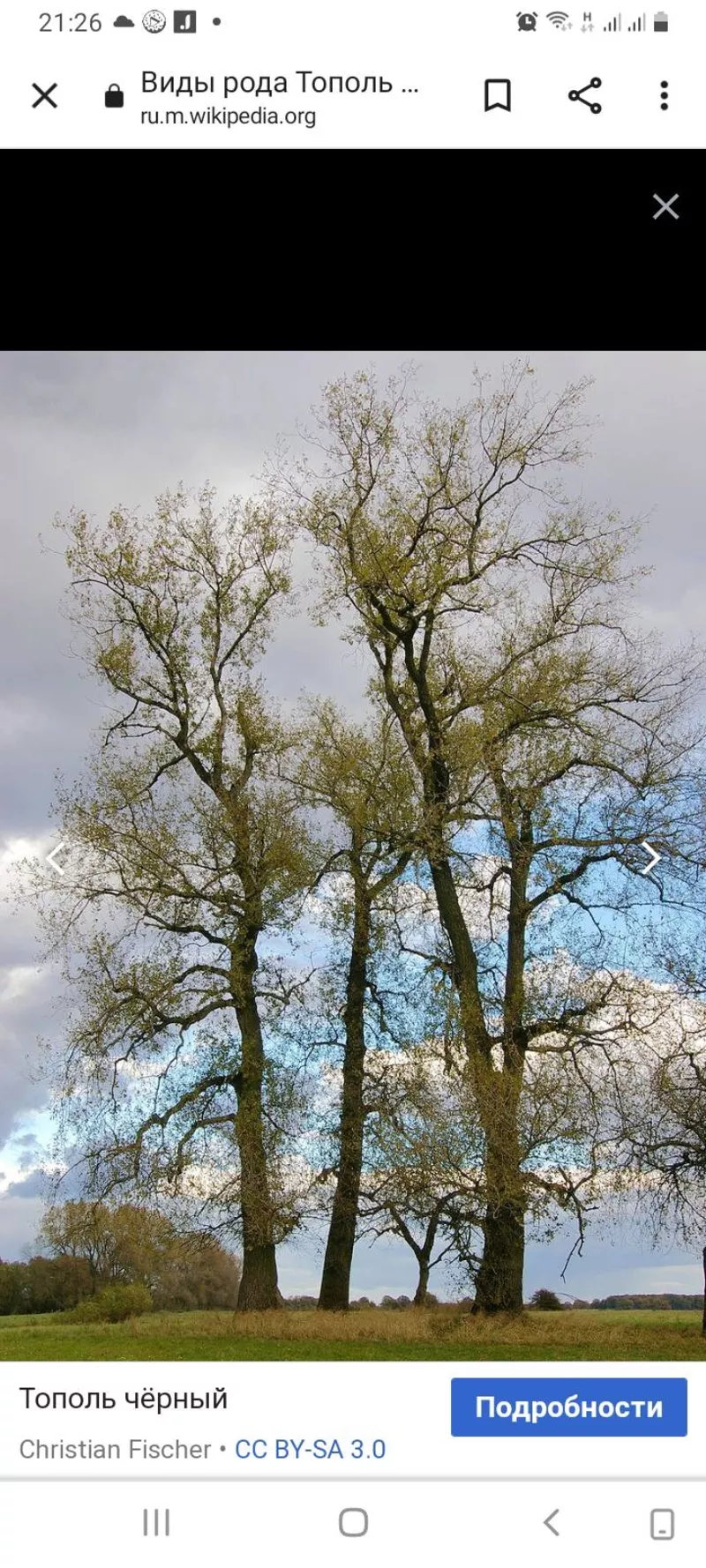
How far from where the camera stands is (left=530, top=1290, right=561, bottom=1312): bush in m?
18.0

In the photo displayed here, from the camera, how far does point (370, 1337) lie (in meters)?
15.7

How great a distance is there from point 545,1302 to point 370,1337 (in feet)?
12.8

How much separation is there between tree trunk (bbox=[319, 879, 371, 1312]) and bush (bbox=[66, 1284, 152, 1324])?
3.18 metres

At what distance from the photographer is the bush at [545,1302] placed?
59.2ft

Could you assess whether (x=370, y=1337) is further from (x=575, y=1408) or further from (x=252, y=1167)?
(x=575, y=1408)

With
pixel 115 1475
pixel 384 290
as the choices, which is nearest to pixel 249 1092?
pixel 115 1475

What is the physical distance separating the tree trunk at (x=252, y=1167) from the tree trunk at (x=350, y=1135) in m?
1.01

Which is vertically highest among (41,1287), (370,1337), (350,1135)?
(350,1135)

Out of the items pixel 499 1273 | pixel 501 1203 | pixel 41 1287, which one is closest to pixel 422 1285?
pixel 499 1273

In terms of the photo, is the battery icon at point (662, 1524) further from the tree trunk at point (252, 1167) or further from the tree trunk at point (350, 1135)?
the tree trunk at point (252, 1167)
